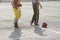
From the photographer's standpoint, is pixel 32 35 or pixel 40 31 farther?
pixel 40 31

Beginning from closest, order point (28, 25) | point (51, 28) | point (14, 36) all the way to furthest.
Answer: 1. point (14, 36)
2. point (51, 28)
3. point (28, 25)

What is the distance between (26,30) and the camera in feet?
38.9

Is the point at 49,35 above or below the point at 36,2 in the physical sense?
below

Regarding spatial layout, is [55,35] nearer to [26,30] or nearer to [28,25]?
[26,30]

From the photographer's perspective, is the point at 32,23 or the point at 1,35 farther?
the point at 32,23

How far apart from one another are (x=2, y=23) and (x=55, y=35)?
14.2 feet

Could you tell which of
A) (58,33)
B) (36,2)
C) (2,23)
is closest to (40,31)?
(58,33)

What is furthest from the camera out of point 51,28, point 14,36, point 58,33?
point 51,28

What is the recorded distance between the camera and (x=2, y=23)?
14.0m

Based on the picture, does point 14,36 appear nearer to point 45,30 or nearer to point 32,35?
point 32,35

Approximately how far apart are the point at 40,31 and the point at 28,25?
5.81ft

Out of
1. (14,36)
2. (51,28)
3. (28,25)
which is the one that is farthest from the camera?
(28,25)

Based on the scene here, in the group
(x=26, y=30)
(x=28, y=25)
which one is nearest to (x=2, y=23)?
(x=28, y=25)

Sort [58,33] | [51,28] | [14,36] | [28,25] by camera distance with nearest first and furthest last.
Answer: [14,36] < [58,33] < [51,28] < [28,25]
